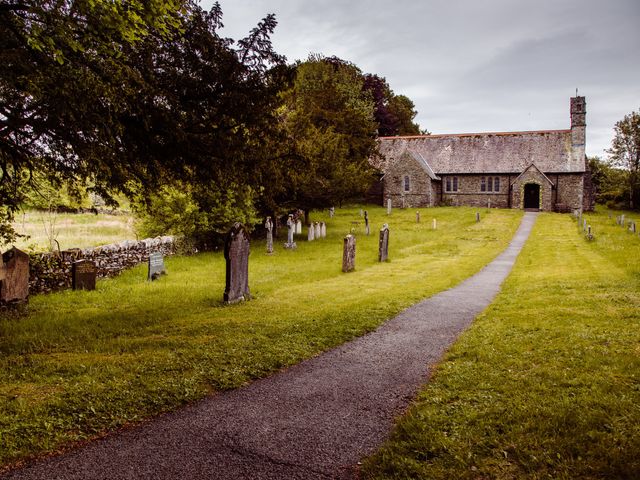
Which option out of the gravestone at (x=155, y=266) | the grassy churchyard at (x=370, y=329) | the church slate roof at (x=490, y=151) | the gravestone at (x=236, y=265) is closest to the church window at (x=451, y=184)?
the church slate roof at (x=490, y=151)

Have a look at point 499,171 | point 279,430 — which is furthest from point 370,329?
point 499,171

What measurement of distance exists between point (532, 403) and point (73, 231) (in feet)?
83.6

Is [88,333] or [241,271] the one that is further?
[241,271]

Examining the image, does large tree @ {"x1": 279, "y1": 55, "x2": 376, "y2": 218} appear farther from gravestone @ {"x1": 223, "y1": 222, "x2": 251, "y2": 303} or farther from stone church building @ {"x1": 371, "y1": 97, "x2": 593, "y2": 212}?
stone church building @ {"x1": 371, "y1": 97, "x2": 593, "y2": 212}

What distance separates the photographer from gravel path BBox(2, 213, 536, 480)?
4.14m

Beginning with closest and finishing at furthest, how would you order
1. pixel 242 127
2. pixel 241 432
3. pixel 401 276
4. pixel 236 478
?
pixel 236 478 < pixel 241 432 < pixel 242 127 < pixel 401 276

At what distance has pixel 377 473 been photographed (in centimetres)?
402

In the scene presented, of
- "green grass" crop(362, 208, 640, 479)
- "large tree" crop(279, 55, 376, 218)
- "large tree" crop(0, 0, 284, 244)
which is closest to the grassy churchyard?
"green grass" crop(362, 208, 640, 479)

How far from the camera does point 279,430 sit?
485cm

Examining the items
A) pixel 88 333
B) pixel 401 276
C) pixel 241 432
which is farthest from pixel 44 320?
pixel 401 276

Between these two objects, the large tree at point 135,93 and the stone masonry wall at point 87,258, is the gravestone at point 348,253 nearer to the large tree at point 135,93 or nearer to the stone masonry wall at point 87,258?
the large tree at point 135,93

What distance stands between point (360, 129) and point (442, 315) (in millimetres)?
31632

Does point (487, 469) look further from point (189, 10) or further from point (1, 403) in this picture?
point (189, 10)

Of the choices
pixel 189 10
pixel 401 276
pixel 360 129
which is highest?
pixel 360 129
